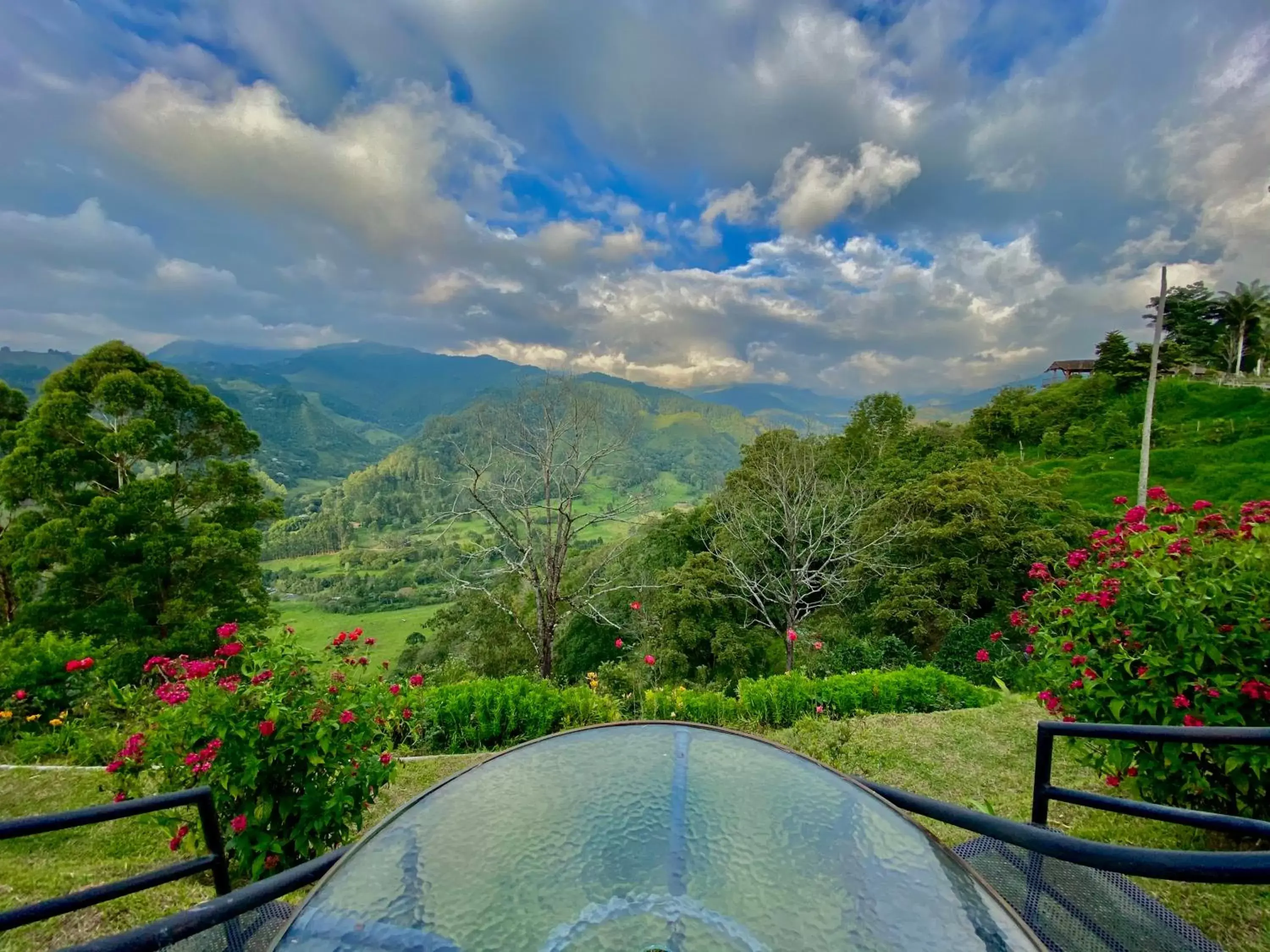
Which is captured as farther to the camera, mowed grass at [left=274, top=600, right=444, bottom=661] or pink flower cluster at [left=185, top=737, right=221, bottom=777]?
mowed grass at [left=274, top=600, right=444, bottom=661]

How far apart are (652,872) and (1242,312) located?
178 feet

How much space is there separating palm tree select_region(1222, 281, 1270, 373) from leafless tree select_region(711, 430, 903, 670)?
3837 cm

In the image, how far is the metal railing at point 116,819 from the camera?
112 cm

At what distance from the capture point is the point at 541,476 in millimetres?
8758

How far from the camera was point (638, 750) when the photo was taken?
5.46 ft

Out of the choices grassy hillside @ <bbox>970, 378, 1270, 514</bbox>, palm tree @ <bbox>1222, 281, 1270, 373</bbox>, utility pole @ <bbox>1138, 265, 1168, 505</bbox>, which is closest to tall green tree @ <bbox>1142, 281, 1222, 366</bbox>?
palm tree @ <bbox>1222, 281, 1270, 373</bbox>

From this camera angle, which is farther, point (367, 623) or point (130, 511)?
point (367, 623)

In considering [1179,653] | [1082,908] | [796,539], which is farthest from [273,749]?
[796,539]

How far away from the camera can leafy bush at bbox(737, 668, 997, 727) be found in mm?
5922

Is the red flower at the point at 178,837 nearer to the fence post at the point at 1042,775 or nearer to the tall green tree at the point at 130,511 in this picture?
the fence post at the point at 1042,775

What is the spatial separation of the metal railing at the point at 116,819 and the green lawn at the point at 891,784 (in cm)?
161

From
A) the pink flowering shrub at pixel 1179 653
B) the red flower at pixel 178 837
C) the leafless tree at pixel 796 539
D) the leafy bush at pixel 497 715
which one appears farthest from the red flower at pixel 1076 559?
the leafless tree at pixel 796 539

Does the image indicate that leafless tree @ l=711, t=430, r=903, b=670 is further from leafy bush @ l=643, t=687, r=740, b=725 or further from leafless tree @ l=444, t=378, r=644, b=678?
leafy bush @ l=643, t=687, r=740, b=725

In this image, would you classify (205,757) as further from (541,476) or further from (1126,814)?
(541,476)
